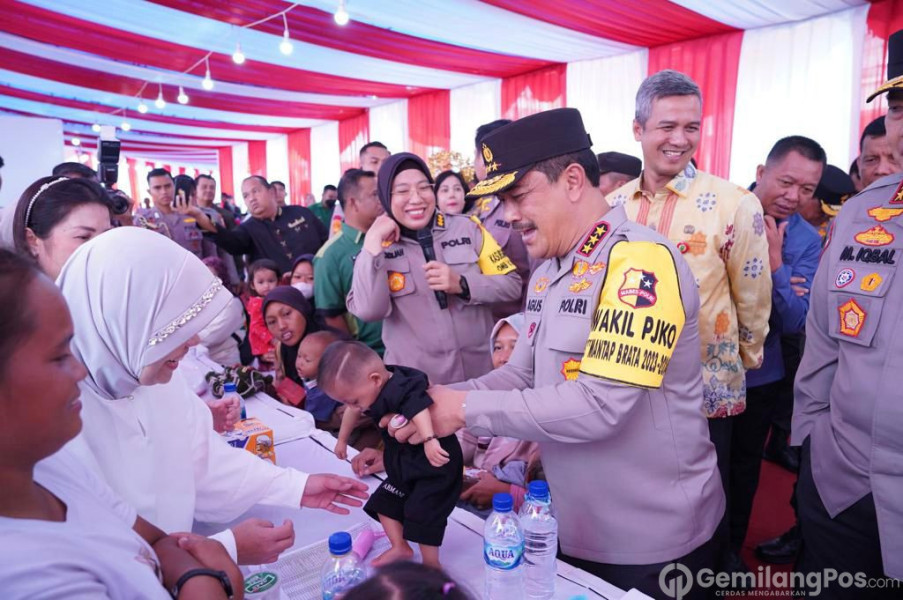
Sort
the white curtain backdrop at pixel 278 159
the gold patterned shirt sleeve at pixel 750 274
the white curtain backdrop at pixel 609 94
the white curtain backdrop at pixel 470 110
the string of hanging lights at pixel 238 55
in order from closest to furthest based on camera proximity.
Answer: the gold patterned shirt sleeve at pixel 750 274 → the string of hanging lights at pixel 238 55 → the white curtain backdrop at pixel 609 94 → the white curtain backdrop at pixel 470 110 → the white curtain backdrop at pixel 278 159

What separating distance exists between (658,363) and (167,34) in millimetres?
7097

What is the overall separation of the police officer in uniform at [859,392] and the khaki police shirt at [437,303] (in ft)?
4.36

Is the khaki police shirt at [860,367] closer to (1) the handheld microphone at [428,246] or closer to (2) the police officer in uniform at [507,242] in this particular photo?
(1) the handheld microphone at [428,246]

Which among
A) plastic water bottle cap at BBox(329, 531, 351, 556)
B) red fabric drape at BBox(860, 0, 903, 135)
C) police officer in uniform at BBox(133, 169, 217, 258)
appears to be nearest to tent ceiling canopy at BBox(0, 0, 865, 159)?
red fabric drape at BBox(860, 0, 903, 135)

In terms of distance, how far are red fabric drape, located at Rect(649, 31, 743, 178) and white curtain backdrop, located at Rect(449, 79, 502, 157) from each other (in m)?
3.17

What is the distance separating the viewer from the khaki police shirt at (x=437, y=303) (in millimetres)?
2508

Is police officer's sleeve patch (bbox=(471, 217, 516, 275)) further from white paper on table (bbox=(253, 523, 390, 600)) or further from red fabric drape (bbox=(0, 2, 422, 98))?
red fabric drape (bbox=(0, 2, 422, 98))

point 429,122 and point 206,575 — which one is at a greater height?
point 429,122

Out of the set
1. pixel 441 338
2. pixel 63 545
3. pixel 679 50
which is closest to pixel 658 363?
pixel 63 545

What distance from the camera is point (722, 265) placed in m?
2.00

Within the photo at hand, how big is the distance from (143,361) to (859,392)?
173 centimetres

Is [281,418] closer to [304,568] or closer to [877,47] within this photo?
[304,568]

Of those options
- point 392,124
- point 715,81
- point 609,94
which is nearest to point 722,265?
point 715,81

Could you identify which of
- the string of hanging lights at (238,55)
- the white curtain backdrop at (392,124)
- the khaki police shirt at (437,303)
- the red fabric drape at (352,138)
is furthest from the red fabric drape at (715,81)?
the red fabric drape at (352,138)
